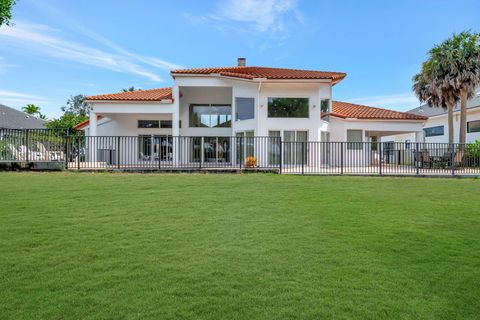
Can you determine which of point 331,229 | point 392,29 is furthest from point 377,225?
point 392,29

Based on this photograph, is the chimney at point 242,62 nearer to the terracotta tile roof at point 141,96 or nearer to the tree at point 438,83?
the terracotta tile roof at point 141,96

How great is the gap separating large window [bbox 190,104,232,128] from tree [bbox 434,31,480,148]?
1542 centimetres

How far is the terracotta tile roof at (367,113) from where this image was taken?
23.1 m

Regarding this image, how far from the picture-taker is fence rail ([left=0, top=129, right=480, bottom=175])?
1571cm

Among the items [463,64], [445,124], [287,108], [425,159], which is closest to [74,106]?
[287,108]

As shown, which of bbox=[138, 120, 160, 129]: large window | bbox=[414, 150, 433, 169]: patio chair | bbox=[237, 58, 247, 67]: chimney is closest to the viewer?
bbox=[414, 150, 433, 169]: patio chair

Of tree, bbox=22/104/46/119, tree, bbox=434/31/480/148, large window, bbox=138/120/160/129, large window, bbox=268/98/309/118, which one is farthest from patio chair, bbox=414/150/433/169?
tree, bbox=22/104/46/119

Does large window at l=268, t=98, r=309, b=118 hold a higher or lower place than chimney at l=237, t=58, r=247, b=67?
lower

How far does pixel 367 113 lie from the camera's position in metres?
24.0

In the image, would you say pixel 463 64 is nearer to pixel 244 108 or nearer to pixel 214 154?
pixel 244 108

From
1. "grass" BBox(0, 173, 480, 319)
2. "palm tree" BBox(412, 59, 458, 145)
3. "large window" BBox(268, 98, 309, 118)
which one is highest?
"palm tree" BBox(412, 59, 458, 145)

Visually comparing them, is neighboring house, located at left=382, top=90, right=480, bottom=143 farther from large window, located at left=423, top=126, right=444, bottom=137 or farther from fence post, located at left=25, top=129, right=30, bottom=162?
fence post, located at left=25, top=129, right=30, bottom=162

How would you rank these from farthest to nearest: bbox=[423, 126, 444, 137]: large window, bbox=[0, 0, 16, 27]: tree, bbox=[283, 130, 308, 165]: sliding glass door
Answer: bbox=[423, 126, 444, 137]: large window
bbox=[0, 0, 16, 27]: tree
bbox=[283, 130, 308, 165]: sliding glass door

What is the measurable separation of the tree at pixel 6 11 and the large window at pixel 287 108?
17555mm
